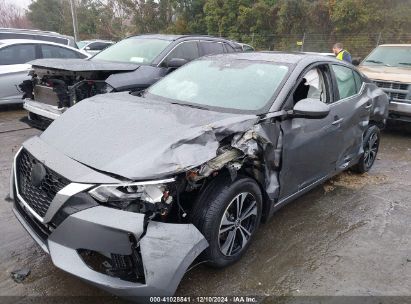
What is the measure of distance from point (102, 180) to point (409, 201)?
386cm

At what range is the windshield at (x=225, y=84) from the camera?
3492mm

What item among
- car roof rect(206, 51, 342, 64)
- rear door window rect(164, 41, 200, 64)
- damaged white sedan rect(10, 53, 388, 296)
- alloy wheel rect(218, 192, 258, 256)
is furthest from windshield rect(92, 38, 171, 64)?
alloy wheel rect(218, 192, 258, 256)

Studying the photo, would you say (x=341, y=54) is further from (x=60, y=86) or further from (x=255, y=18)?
→ (x=255, y=18)

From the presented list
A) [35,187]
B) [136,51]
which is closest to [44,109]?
[136,51]

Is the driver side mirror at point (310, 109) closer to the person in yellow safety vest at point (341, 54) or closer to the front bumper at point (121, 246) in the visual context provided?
the front bumper at point (121, 246)

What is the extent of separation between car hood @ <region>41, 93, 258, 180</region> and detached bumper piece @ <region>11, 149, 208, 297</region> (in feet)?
0.95

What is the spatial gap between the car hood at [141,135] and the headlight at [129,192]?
53 millimetres

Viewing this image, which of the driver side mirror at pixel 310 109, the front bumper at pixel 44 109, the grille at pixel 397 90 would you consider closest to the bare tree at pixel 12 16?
the front bumper at pixel 44 109

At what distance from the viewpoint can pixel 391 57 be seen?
8594 mm

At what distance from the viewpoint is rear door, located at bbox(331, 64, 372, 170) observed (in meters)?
4.25

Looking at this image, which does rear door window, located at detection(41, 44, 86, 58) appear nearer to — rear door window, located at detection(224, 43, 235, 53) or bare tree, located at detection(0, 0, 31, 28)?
rear door window, located at detection(224, 43, 235, 53)

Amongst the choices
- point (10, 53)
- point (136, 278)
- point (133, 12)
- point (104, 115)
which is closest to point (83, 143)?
point (104, 115)

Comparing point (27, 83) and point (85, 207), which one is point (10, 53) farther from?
point (85, 207)

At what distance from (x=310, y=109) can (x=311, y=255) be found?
1.30m
